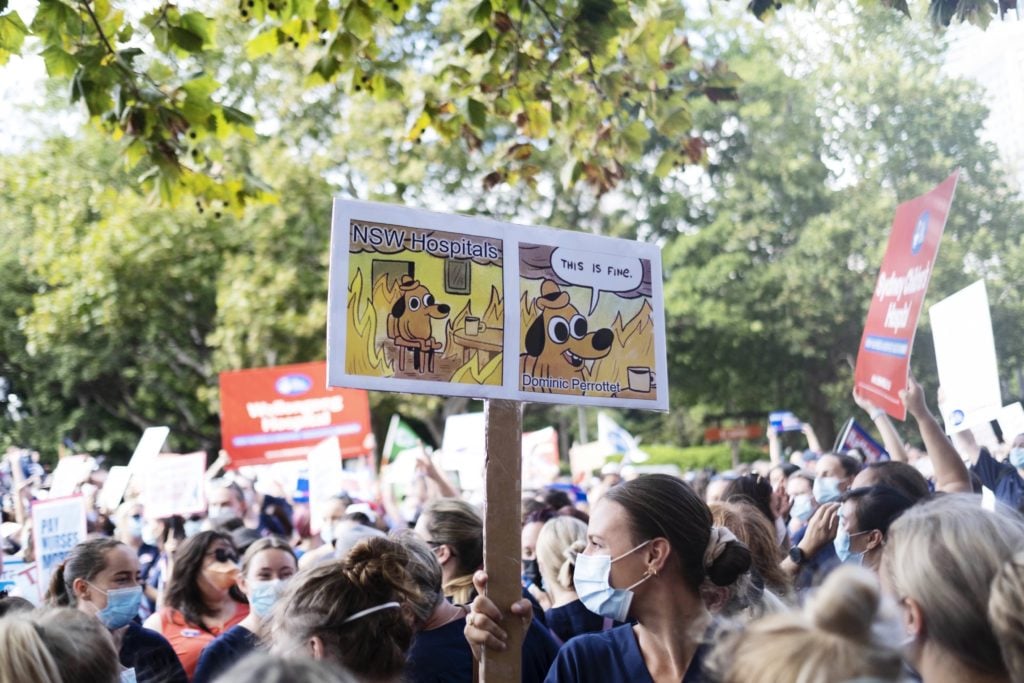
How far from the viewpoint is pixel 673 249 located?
27.4m

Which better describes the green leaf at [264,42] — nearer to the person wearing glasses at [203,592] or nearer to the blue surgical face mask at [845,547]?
the person wearing glasses at [203,592]

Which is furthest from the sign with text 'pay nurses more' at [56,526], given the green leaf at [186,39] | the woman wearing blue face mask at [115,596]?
the green leaf at [186,39]

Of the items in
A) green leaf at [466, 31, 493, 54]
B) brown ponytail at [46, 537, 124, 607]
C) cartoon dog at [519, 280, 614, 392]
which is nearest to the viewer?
cartoon dog at [519, 280, 614, 392]

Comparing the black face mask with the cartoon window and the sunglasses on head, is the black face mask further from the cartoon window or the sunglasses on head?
the cartoon window

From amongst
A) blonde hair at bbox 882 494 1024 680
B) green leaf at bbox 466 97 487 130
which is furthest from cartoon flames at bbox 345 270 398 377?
green leaf at bbox 466 97 487 130

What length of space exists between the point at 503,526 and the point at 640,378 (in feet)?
2.09

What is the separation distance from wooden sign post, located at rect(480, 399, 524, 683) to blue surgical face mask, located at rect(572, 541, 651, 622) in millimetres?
324

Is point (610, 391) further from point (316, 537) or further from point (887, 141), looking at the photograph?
point (887, 141)

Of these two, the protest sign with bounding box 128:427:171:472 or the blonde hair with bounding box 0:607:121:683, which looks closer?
the blonde hair with bounding box 0:607:121:683

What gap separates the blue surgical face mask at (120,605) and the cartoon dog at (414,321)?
95.2 inches

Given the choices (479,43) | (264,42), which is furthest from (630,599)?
(264,42)

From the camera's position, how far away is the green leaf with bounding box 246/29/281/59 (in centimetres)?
592

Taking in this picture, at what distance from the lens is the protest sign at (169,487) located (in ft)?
35.0

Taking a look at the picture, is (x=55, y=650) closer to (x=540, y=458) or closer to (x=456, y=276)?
(x=456, y=276)
